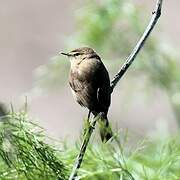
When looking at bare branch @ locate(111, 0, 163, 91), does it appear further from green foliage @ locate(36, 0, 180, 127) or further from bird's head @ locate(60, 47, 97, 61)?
green foliage @ locate(36, 0, 180, 127)

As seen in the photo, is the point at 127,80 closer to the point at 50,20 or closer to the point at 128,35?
the point at 128,35

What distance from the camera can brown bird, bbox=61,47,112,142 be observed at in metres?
2.19

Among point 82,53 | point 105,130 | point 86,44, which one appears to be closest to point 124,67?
point 105,130

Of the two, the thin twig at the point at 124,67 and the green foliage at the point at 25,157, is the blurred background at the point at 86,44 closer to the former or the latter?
the thin twig at the point at 124,67

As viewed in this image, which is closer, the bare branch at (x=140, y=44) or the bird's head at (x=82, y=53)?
the bare branch at (x=140, y=44)

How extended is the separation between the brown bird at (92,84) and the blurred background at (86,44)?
7 cm

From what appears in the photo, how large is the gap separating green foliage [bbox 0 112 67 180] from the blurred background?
187 mm

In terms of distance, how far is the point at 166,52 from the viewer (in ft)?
13.8

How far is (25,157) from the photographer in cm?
220

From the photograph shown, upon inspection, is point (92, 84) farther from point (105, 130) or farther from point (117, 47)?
point (117, 47)

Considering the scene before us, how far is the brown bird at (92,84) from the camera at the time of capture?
7.18 ft

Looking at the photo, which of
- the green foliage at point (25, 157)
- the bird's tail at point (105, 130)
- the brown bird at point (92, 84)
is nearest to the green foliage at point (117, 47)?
the brown bird at point (92, 84)

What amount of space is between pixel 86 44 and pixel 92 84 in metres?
1.91

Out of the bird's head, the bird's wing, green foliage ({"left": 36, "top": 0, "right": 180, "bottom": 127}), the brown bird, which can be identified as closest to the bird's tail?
the brown bird
